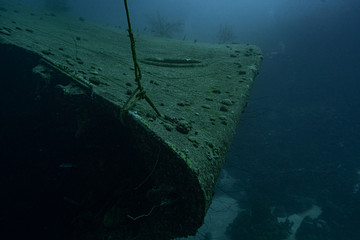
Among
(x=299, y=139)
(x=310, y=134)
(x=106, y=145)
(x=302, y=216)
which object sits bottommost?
(x=302, y=216)

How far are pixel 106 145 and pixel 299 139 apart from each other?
1881cm

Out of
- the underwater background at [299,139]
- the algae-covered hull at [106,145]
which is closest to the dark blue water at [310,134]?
the underwater background at [299,139]

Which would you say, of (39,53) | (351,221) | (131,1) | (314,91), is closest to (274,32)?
(314,91)

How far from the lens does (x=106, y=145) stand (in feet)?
7.79

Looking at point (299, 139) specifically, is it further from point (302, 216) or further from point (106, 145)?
point (106, 145)

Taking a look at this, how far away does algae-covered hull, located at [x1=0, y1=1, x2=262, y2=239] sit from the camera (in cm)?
162

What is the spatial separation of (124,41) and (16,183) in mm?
4660

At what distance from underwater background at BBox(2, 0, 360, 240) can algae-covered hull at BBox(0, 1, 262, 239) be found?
1840 mm

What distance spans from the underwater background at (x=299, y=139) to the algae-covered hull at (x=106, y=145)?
6.04 ft

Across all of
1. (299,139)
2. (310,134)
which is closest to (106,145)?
(299,139)

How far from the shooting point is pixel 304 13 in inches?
1272

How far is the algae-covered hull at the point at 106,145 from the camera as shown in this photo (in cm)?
162

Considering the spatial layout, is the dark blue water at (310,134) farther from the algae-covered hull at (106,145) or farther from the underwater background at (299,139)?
the algae-covered hull at (106,145)

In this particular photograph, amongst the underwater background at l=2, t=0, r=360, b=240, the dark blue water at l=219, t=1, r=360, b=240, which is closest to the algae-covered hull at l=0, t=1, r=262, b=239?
the underwater background at l=2, t=0, r=360, b=240
